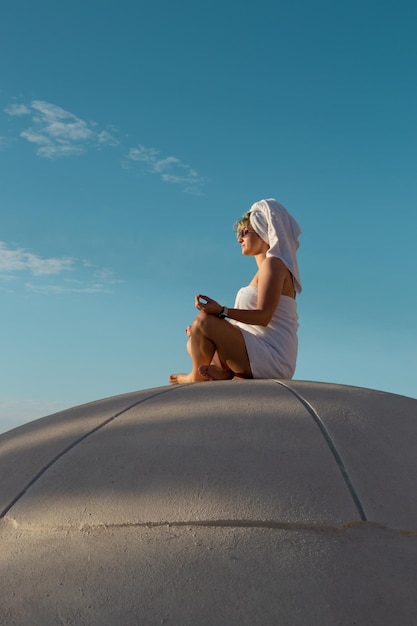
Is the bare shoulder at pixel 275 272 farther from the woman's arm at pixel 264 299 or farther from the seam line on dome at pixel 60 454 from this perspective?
the seam line on dome at pixel 60 454

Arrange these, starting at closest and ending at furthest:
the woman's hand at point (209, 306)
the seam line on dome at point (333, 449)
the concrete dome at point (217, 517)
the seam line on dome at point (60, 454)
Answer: the concrete dome at point (217, 517) → the seam line on dome at point (333, 449) → the seam line on dome at point (60, 454) → the woman's hand at point (209, 306)

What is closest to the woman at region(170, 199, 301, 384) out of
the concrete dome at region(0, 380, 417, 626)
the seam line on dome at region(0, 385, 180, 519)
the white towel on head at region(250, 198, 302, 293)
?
the white towel on head at region(250, 198, 302, 293)

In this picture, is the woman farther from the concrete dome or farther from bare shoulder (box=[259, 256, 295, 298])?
the concrete dome

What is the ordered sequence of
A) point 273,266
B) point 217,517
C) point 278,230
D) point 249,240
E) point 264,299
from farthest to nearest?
point 249,240 < point 278,230 < point 273,266 < point 264,299 < point 217,517

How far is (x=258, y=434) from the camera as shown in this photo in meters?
4.66

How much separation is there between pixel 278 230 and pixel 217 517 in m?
3.67

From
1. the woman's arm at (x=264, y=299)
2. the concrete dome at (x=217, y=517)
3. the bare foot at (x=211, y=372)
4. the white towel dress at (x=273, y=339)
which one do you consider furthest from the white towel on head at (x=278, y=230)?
the concrete dome at (x=217, y=517)

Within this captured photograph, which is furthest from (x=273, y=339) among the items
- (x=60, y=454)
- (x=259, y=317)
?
(x=60, y=454)

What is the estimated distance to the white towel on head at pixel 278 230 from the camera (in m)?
6.91

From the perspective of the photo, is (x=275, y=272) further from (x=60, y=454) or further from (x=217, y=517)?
(x=217, y=517)

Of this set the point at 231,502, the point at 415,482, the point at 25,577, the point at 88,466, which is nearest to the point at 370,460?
the point at 415,482

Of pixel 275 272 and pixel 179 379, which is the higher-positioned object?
pixel 275 272

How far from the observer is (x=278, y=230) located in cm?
695

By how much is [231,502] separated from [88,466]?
105 cm
